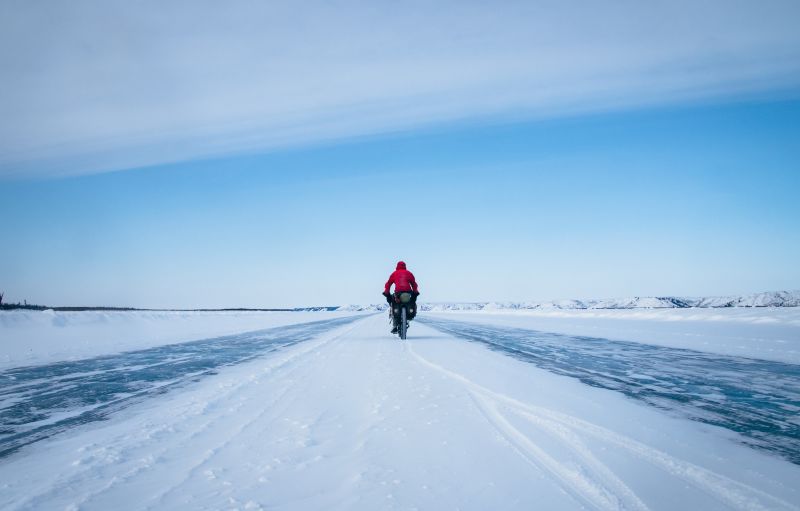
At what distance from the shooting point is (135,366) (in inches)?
281

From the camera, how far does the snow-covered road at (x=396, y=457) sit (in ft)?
6.72

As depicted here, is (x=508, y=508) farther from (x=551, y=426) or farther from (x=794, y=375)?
(x=794, y=375)

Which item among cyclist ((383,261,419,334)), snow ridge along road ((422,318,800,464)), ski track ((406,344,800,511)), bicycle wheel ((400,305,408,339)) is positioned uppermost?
cyclist ((383,261,419,334))

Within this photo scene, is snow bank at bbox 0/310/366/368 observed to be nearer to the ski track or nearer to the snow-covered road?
the snow-covered road

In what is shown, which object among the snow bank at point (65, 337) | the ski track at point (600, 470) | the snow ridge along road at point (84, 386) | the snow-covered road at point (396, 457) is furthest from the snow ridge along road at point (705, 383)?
the snow bank at point (65, 337)

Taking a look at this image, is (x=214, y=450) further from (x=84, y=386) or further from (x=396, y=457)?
(x=84, y=386)

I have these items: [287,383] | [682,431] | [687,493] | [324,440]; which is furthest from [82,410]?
[682,431]

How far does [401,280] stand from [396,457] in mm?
9722

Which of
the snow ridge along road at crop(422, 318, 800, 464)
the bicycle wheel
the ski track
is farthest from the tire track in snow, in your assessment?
the bicycle wheel

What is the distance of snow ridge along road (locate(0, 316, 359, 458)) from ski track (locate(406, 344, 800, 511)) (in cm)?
360

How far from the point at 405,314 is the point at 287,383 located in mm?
7048

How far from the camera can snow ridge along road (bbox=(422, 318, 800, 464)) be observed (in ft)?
10.6

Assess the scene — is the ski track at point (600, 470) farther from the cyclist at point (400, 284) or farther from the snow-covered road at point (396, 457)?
the cyclist at point (400, 284)

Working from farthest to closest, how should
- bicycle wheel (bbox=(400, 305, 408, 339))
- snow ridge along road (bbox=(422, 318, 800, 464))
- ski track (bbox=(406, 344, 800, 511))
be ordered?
bicycle wheel (bbox=(400, 305, 408, 339))
snow ridge along road (bbox=(422, 318, 800, 464))
ski track (bbox=(406, 344, 800, 511))
